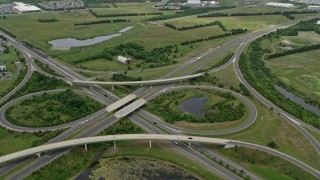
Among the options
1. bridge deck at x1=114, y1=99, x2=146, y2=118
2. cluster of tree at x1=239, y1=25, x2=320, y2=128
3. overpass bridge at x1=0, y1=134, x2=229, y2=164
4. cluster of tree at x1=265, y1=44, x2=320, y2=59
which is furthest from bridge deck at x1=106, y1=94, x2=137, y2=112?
cluster of tree at x1=265, y1=44, x2=320, y2=59

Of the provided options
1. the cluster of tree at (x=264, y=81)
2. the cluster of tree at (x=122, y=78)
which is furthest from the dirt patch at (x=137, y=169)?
the cluster of tree at (x=122, y=78)

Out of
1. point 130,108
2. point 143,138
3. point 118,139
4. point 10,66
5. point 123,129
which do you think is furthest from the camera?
point 10,66

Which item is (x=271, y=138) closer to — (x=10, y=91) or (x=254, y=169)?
(x=254, y=169)

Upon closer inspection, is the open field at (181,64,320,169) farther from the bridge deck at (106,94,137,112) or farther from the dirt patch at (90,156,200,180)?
the bridge deck at (106,94,137,112)

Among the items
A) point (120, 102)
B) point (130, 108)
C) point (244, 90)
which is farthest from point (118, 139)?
point (244, 90)

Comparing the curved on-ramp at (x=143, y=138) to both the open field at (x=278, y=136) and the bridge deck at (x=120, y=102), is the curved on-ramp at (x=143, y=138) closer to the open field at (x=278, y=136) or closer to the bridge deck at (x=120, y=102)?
the open field at (x=278, y=136)

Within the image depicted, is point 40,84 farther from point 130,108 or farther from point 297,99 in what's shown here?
point 297,99

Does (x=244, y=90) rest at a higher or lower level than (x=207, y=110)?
higher
